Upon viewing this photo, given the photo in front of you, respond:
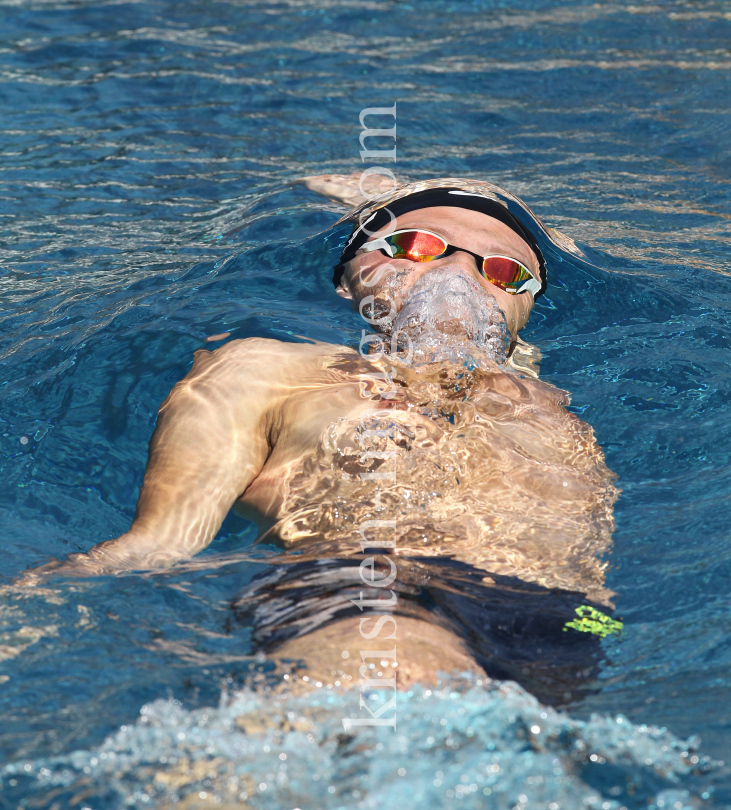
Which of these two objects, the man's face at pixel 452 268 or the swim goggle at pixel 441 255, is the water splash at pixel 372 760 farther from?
the swim goggle at pixel 441 255

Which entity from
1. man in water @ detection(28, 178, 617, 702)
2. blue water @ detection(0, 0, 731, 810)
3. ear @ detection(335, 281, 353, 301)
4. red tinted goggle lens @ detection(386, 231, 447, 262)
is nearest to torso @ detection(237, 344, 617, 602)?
man in water @ detection(28, 178, 617, 702)

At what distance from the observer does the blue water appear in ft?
6.04

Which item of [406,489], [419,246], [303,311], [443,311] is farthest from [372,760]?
[303,311]

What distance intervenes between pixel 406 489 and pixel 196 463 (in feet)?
2.20

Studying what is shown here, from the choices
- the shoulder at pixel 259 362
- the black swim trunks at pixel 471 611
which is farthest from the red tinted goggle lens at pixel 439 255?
the black swim trunks at pixel 471 611

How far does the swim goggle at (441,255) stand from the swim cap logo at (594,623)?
1.50 metres

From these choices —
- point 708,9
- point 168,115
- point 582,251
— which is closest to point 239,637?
point 582,251

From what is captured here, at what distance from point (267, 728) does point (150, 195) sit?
5.11 metres

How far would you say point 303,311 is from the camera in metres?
4.34

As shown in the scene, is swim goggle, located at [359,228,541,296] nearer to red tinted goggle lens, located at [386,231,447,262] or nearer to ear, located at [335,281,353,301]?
red tinted goggle lens, located at [386,231,447,262]

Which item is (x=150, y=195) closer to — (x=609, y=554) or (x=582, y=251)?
(x=582, y=251)

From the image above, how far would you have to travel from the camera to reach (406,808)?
1656mm

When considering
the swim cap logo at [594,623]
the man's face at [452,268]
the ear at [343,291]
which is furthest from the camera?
the ear at [343,291]

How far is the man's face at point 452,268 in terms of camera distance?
337 centimetres
